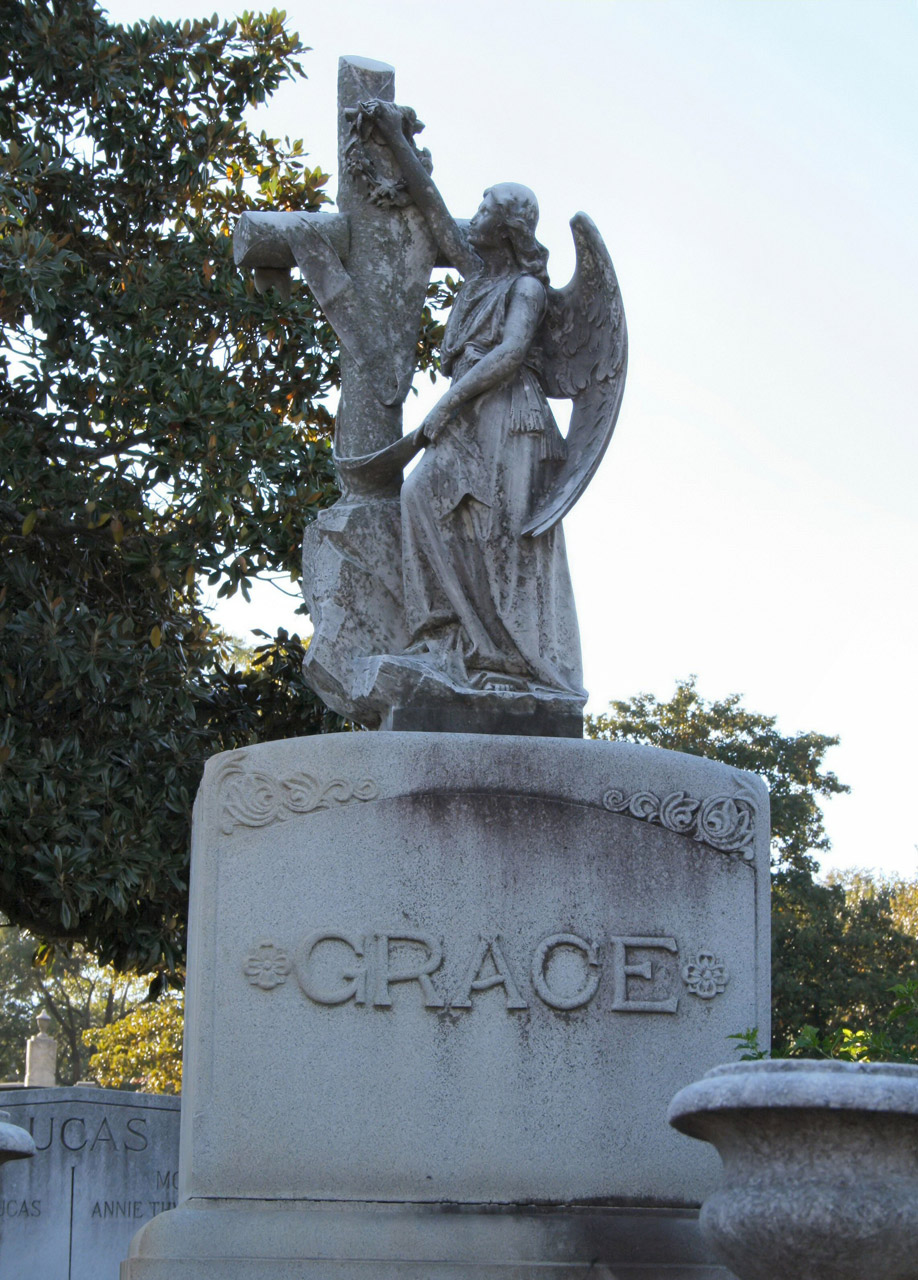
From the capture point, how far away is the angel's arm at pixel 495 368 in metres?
6.57

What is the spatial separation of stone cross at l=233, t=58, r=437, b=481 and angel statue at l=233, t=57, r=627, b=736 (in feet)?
0.31

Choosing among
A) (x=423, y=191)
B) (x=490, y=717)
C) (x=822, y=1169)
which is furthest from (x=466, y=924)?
(x=423, y=191)

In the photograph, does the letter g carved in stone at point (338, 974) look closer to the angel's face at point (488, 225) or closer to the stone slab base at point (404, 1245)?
the stone slab base at point (404, 1245)

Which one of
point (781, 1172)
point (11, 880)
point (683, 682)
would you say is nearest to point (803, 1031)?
point (781, 1172)

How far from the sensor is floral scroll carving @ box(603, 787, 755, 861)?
5.98 meters

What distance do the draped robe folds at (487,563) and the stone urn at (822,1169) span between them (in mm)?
2578

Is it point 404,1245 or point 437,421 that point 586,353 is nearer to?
point 437,421

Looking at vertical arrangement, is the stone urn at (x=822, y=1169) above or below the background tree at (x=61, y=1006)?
above

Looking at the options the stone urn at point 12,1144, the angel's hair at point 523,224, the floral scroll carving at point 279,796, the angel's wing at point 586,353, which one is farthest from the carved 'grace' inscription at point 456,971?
the angel's hair at point 523,224

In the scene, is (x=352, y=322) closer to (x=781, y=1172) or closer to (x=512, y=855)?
(x=512, y=855)

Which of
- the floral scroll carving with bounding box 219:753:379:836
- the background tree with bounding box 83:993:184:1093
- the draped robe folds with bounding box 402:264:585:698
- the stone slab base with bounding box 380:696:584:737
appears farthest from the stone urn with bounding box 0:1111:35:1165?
the background tree with bounding box 83:993:184:1093

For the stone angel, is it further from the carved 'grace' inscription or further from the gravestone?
the carved 'grace' inscription

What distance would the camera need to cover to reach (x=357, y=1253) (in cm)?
529

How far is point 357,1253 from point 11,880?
6.03 m
